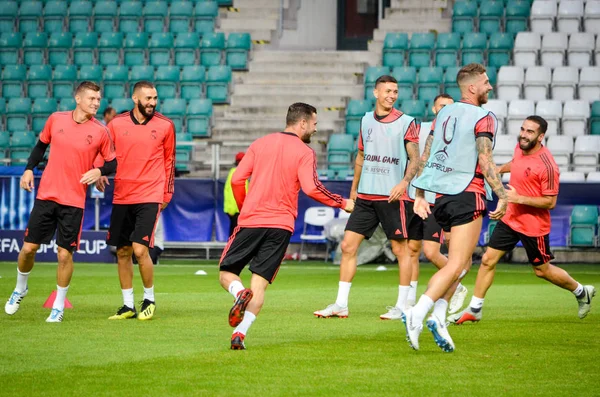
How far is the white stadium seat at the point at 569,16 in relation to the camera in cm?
2562

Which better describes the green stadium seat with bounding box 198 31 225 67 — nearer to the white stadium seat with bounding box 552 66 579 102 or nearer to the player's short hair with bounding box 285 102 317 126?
the white stadium seat with bounding box 552 66 579 102

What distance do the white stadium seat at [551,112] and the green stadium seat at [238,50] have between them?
7.96 meters

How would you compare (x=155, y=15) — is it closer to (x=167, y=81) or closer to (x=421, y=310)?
(x=167, y=81)

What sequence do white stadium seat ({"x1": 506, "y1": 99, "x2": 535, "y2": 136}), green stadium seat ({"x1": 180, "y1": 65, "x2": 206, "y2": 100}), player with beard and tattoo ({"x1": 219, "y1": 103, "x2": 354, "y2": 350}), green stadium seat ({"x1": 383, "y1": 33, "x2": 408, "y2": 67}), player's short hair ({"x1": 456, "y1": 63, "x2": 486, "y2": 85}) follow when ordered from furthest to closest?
1. green stadium seat ({"x1": 180, "y1": 65, "x2": 206, "y2": 100})
2. green stadium seat ({"x1": 383, "y1": 33, "x2": 408, "y2": 67})
3. white stadium seat ({"x1": 506, "y1": 99, "x2": 535, "y2": 136})
4. player's short hair ({"x1": 456, "y1": 63, "x2": 486, "y2": 85})
5. player with beard and tattoo ({"x1": 219, "y1": 103, "x2": 354, "y2": 350})

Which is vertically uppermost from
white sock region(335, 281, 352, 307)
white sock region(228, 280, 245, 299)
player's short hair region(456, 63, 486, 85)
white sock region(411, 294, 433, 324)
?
player's short hair region(456, 63, 486, 85)

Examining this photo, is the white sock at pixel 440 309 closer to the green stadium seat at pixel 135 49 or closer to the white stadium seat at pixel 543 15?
the white stadium seat at pixel 543 15

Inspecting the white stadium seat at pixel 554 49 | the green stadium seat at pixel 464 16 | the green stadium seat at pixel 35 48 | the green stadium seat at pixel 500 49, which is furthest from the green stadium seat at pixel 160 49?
the white stadium seat at pixel 554 49

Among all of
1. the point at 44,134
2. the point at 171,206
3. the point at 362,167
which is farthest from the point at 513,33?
the point at 44,134

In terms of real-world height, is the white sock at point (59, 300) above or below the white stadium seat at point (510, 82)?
below

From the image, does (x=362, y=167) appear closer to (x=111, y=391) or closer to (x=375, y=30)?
(x=111, y=391)

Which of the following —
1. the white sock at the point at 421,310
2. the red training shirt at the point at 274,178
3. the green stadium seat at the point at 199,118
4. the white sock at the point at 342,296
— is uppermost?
the green stadium seat at the point at 199,118

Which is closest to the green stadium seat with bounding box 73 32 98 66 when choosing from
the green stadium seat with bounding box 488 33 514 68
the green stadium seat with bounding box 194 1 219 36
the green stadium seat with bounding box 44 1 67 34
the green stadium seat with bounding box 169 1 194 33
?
the green stadium seat with bounding box 44 1 67 34

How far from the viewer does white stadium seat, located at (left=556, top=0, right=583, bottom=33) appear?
25625mm

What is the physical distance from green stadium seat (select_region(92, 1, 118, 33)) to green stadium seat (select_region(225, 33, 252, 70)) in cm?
346
